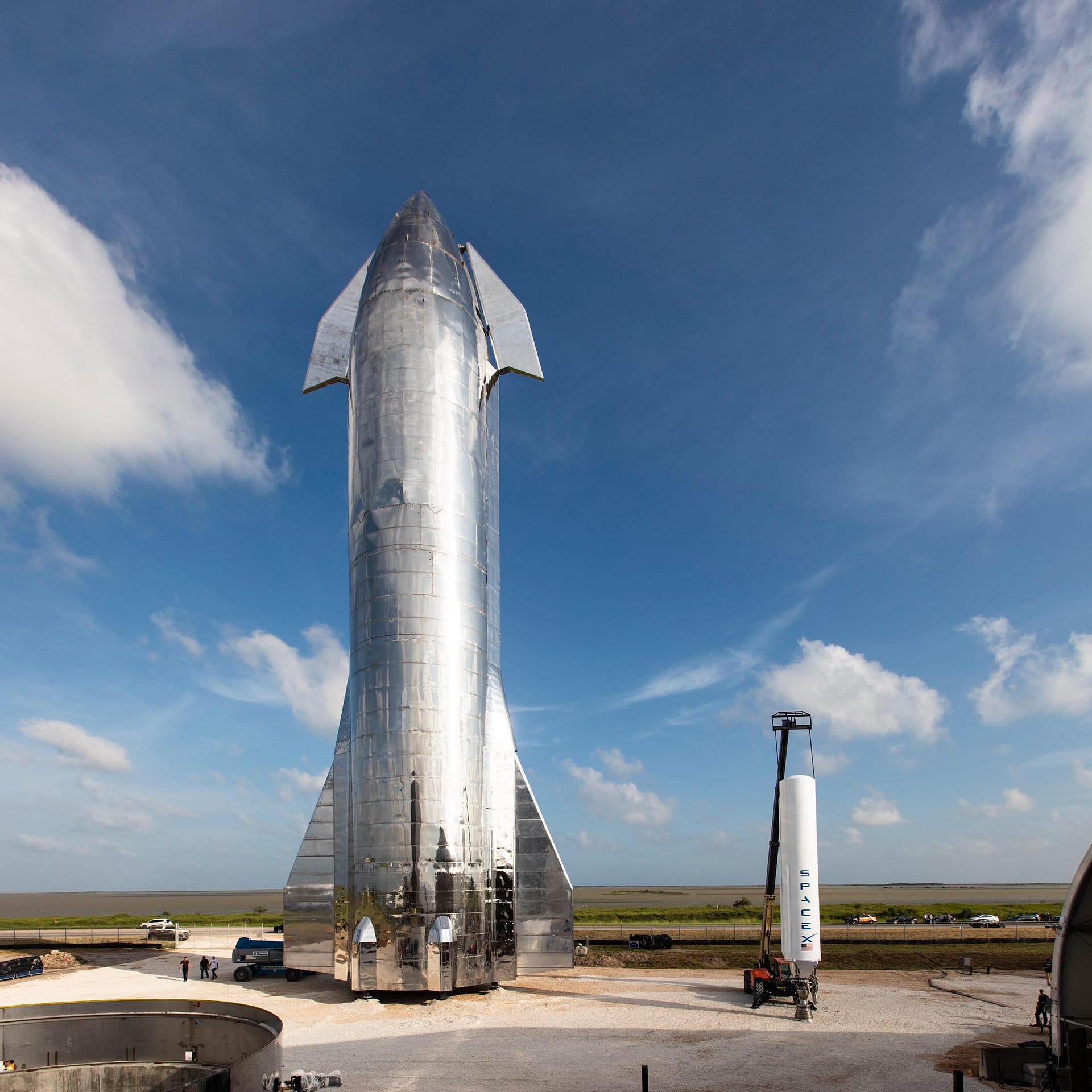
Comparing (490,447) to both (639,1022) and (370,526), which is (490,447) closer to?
(370,526)

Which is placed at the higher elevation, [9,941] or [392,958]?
[392,958]

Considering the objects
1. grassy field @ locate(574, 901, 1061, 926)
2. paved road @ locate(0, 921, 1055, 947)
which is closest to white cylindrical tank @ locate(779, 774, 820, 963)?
paved road @ locate(0, 921, 1055, 947)

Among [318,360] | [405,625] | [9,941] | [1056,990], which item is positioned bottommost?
[9,941]

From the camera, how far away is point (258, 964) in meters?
41.3

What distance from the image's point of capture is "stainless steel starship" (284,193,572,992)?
35.5 meters

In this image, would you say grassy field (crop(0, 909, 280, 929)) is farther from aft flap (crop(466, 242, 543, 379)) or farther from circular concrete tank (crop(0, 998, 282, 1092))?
circular concrete tank (crop(0, 998, 282, 1092))

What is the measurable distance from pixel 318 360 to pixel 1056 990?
39.5 m

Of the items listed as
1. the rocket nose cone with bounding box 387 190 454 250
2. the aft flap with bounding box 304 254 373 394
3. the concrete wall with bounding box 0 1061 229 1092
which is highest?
the rocket nose cone with bounding box 387 190 454 250

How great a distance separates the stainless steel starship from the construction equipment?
842cm

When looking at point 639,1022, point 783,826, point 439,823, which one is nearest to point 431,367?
point 439,823

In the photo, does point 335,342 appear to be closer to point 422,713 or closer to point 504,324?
point 504,324

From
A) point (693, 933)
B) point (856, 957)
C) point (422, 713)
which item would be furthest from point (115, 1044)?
point (693, 933)

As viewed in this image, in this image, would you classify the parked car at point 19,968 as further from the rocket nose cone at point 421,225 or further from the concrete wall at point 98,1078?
the rocket nose cone at point 421,225

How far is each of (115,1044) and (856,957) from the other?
3977cm
